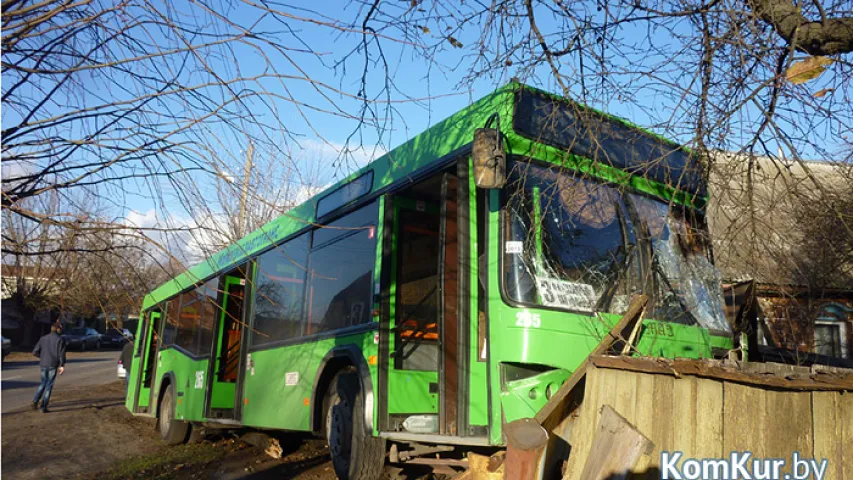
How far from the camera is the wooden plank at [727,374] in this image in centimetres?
280

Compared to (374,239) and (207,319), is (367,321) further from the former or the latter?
(207,319)

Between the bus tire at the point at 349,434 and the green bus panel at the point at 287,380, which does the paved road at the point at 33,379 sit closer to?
the green bus panel at the point at 287,380

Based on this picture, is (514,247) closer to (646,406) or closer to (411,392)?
(646,406)

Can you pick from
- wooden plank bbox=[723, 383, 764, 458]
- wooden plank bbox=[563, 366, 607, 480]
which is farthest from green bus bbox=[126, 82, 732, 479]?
wooden plank bbox=[723, 383, 764, 458]

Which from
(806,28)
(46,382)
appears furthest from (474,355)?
(46,382)

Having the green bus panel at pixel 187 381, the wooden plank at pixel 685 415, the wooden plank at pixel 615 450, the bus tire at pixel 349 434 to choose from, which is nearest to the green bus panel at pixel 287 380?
the bus tire at pixel 349 434

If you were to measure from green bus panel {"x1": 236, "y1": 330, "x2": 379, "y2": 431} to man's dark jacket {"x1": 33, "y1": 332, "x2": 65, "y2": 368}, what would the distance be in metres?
8.49

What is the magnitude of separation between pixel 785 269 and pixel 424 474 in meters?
3.79

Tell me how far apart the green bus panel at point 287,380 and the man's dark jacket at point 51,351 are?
8490 mm

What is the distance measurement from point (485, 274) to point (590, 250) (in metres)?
0.85

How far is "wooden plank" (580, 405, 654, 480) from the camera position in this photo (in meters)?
2.87

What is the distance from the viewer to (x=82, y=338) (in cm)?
4600

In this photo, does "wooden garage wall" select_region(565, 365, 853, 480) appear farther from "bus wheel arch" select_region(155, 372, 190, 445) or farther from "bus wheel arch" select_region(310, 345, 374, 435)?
"bus wheel arch" select_region(155, 372, 190, 445)

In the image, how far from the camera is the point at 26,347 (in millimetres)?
43969
